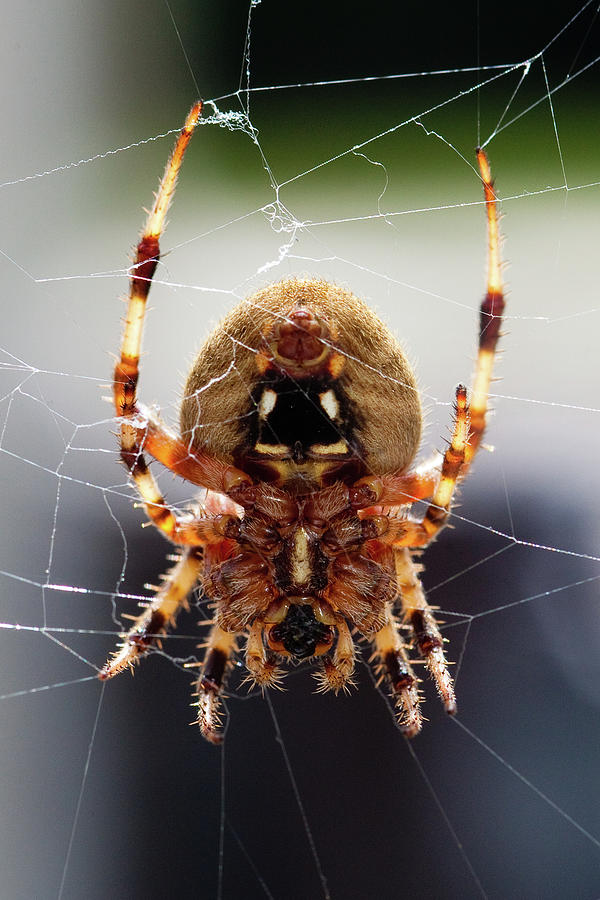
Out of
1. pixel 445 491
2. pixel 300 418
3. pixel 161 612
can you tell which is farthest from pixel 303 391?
pixel 161 612

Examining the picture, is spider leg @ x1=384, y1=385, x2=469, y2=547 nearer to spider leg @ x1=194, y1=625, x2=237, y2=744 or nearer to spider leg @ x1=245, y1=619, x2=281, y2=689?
spider leg @ x1=245, y1=619, x2=281, y2=689

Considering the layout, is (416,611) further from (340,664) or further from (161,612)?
(161,612)

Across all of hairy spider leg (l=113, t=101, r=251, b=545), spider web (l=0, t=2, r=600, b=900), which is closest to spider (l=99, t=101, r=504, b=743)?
hairy spider leg (l=113, t=101, r=251, b=545)

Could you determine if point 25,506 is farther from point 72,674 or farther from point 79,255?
point 79,255

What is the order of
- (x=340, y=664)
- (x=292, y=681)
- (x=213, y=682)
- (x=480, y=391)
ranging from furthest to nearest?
1. (x=292, y=681)
2. (x=213, y=682)
3. (x=340, y=664)
4. (x=480, y=391)

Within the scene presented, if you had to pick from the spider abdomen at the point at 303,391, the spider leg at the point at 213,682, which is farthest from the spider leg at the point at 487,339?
the spider leg at the point at 213,682
